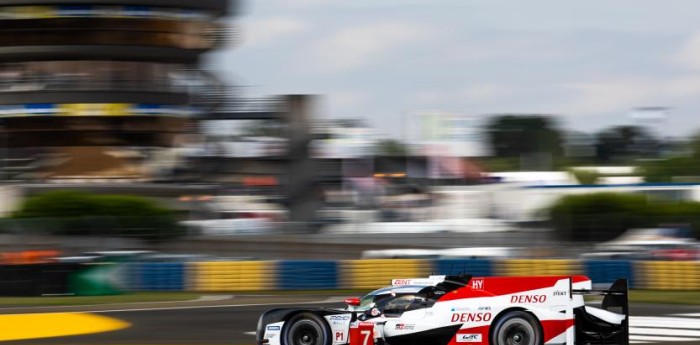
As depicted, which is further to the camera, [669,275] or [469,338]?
[669,275]

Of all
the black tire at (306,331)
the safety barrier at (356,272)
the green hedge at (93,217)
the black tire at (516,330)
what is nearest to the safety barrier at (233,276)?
the safety barrier at (356,272)


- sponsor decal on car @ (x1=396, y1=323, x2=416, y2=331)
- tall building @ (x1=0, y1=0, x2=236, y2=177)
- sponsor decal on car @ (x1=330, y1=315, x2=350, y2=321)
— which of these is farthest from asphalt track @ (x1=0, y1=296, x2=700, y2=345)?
tall building @ (x1=0, y1=0, x2=236, y2=177)

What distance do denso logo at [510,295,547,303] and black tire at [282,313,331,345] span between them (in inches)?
83.2

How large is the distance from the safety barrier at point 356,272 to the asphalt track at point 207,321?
147 centimetres

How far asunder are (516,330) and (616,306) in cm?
125

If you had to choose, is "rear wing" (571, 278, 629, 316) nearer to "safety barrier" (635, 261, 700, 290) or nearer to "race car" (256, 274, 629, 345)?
"race car" (256, 274, 629, 345)

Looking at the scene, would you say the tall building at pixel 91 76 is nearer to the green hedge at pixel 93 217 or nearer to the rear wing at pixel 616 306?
the green hedge at pixel 93 217

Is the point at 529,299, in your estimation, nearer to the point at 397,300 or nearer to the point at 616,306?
the point at 616,306

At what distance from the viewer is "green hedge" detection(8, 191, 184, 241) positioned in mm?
26203

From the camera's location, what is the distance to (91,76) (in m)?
36.7

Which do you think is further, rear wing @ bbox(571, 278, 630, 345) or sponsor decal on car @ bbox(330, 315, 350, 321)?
sponsor decal on car @ bbox(330, 315, 350, 321)

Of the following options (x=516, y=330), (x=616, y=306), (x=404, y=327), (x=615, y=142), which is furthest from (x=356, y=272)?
Answer: (x=615, y=142)

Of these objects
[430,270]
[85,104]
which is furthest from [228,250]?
[430,270]

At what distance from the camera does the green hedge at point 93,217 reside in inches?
1032
